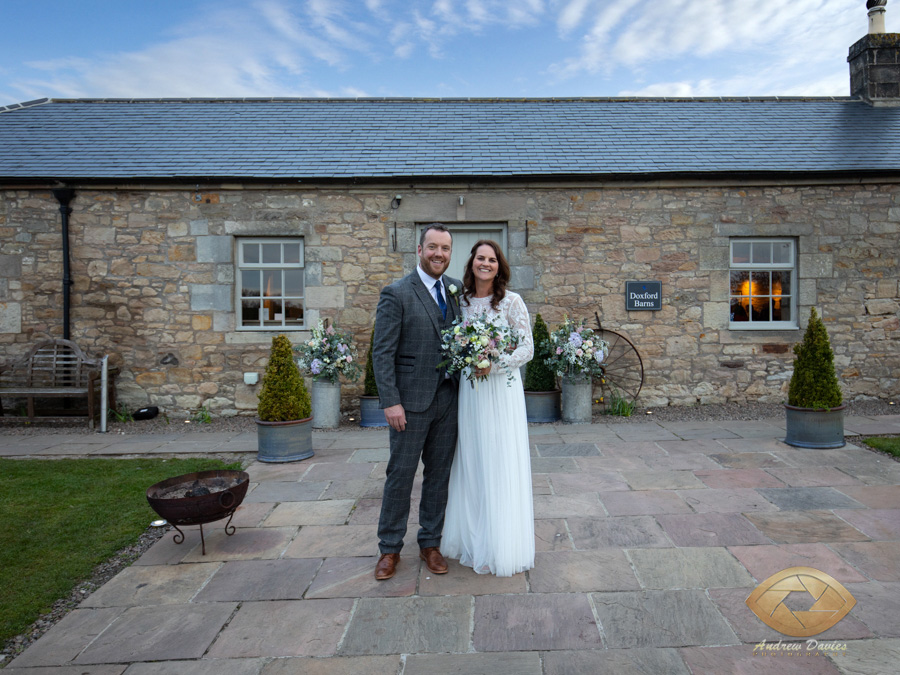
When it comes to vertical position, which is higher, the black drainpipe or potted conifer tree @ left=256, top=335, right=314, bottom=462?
the black drainpipe

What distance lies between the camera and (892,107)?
10273 mm

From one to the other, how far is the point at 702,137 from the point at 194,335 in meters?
8.52

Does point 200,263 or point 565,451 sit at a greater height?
point 200,263

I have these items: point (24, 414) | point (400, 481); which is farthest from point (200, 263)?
point (400, 481)

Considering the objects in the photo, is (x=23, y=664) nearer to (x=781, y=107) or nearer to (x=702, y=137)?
(x=702, y=137)

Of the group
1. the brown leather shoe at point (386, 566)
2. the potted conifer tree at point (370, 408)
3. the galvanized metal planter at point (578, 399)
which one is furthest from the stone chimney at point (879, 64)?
the brown leather shoe at point (386, 566)

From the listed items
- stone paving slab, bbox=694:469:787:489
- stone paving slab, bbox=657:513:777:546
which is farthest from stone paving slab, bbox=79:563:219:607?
stone paving slab, bbox=694:469:787:489

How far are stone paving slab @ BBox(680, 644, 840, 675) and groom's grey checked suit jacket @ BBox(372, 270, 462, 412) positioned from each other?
1661 mm

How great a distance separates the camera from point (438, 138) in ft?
30.6

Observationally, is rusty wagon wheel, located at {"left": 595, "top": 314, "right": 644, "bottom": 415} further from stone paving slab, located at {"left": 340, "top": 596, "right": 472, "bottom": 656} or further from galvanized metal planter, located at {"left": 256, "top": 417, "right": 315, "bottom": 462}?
stone paving slab, located at {"left": 340, "top": 596, "right": 472, "bottom": 656}

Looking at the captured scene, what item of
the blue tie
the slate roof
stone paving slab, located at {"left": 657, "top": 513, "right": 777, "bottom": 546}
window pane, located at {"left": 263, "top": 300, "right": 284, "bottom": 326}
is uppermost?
the slate roof

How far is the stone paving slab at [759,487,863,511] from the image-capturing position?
409 cm

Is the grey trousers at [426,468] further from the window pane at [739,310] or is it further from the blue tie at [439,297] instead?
the window pane at [739,310]

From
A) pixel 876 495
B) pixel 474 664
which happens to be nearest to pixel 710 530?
pixel 876 495
